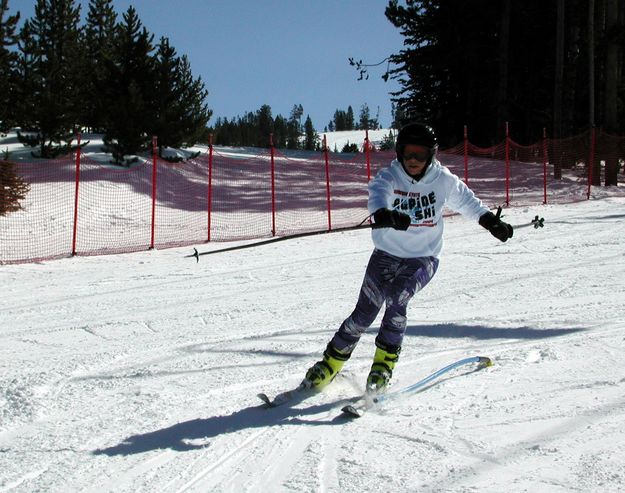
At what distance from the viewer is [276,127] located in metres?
99.8

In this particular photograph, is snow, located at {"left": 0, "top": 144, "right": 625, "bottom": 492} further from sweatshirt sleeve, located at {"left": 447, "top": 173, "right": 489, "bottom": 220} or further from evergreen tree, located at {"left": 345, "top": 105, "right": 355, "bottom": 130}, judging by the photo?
evergreen tree, located at {"left": 345, "top": 105, "right": 355, "bottom": 130}

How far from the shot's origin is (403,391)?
4148 millimetres

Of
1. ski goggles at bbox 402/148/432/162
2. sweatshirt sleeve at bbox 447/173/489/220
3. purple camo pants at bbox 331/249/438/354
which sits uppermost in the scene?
ski goggles at bbox 402/148/432/162

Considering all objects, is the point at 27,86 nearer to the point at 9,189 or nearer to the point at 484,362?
the point at 9,189

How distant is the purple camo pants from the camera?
4.10 meters

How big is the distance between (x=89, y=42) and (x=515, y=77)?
94.3 ft

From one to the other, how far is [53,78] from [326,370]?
2431 cm

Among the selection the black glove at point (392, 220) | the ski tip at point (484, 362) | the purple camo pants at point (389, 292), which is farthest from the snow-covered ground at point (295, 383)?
the black glove at point (392, 220)

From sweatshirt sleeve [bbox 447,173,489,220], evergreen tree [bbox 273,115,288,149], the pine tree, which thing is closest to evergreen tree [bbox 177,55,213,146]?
the pine tree

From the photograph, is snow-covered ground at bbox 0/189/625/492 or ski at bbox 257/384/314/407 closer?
snow-covered ground at bbox 0/189/625/492

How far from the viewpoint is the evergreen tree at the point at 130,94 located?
22.1 metres

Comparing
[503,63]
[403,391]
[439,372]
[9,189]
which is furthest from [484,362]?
[503,63]

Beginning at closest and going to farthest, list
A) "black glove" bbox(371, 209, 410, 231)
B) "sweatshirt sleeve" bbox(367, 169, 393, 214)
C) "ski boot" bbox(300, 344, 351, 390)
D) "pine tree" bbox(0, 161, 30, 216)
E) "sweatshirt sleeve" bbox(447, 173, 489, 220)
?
"black glove" bbox(371, 209, 410, 231)
"sweatshirt sleeve" bbox(367, 169, 393, 214)
"ski boot" bbox(300, 344, 351, 390)
"sweatshirt sleeve" bbox(447, 173, 489, 220)
"pine tree" bbox(0, 161, 30, 216)

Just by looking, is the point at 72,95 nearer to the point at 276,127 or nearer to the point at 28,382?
the point at 28,382
